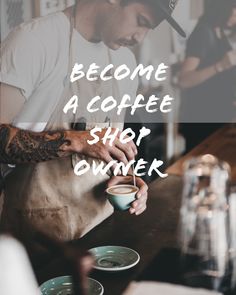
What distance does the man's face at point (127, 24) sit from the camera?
1.63 m

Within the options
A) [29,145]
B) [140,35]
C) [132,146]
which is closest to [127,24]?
[140,35]

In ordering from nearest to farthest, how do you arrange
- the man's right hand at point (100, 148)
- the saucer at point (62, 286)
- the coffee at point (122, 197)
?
the saucer at point (62, 286)
the coffee at point (122, 197)
the man's right hand at point (100, 148)

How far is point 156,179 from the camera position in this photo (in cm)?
171

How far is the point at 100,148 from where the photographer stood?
65.3 inches

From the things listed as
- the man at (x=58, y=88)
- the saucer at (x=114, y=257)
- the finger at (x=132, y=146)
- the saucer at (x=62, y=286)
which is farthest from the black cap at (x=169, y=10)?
the saucer at (x=62, y=286)

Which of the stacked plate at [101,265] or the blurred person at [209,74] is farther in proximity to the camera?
the blurred person at [209,74]

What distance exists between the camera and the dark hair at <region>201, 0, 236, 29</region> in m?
1.61

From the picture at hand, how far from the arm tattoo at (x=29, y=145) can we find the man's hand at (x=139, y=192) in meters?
0.20

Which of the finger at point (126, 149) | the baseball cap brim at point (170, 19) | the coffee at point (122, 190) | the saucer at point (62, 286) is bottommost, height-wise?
the saucer at point (62, 286)

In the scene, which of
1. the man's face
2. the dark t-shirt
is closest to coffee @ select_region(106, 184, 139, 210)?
the dark t-shirt

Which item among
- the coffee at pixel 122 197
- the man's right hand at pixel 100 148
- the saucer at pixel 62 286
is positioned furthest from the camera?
the man's right hand at pixel 100 148

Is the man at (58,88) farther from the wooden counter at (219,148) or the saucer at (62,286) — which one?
the saucer at (62,286)

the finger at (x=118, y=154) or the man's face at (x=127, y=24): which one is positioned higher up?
the man's face at (x=127, y=24)

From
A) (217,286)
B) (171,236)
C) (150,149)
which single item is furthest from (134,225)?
(217,286)
